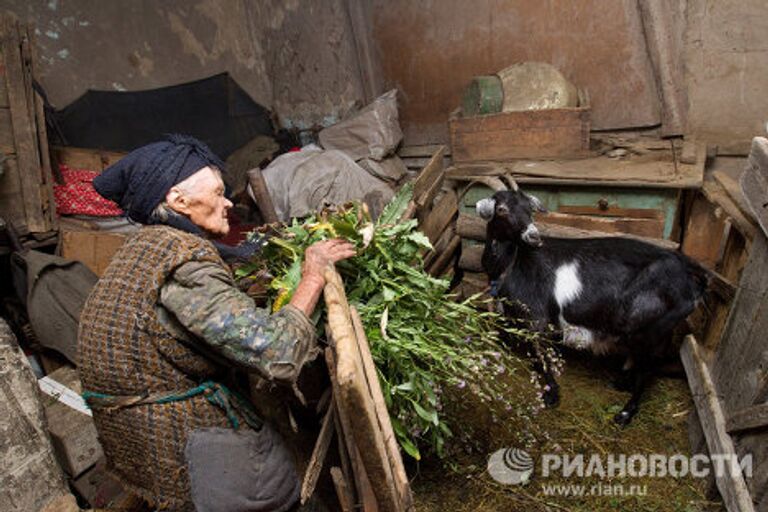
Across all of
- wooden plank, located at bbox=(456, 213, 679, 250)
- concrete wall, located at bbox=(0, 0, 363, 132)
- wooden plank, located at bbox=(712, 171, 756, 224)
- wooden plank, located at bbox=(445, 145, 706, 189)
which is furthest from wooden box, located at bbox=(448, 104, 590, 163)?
concrete wall, located at bbox=(0, 0, 363, 132)

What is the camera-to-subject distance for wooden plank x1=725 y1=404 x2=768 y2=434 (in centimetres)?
192

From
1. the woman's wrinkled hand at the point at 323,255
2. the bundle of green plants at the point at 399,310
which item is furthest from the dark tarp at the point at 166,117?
the woman's wrinkled hand at the point at 323,255

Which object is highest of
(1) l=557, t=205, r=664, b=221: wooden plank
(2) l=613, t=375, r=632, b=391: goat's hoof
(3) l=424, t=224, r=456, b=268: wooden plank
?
(1) l=557, t=205, r=664, b=221: wooden plank

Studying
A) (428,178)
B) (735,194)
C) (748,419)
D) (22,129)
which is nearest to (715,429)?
(748,419)

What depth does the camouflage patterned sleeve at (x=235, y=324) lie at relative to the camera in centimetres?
152

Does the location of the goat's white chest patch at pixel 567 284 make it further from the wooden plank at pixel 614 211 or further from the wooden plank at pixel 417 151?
the wooden plank at pixel 417 151

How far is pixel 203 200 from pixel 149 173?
0.23 metres

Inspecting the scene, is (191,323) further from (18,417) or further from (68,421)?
(68,421)

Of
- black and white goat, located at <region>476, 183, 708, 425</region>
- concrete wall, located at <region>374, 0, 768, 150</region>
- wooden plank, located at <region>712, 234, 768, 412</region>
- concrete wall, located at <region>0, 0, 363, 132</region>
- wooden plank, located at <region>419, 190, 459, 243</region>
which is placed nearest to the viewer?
wooden plank, located at <region>712, 234, 768, 412</region>

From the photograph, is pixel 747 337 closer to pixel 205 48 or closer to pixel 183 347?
pixel 183 347

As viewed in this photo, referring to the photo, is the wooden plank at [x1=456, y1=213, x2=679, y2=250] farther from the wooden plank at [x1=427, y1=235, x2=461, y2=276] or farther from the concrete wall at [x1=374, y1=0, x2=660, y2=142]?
the concrete wall at [x1=374, y1=0, x2=660, y2=142]

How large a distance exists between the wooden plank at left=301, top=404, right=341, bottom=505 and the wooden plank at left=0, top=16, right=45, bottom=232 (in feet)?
11.2

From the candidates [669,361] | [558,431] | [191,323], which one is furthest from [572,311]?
[191,323]

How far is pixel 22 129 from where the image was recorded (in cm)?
352
